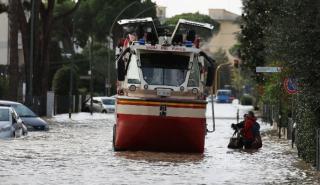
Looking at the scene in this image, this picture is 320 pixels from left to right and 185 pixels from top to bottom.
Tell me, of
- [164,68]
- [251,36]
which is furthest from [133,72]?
[251,36]

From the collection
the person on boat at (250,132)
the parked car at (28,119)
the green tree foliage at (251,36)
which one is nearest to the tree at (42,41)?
the green tree foliage at (251,36)

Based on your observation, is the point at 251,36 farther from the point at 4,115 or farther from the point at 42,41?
the point at 4,115

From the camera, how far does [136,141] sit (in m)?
28.3

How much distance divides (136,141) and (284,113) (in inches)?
672

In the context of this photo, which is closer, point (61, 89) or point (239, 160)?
point (239, 160)

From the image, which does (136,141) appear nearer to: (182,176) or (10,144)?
(10,144)

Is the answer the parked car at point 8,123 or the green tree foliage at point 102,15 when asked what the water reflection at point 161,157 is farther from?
the green tree foliage at point 102,15

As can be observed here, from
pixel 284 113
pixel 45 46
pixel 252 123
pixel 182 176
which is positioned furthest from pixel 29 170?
pixel 45 46

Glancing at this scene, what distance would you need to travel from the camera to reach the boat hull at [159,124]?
27.6 metres

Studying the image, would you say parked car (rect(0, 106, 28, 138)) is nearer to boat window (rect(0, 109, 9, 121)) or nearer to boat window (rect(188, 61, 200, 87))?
boat window (rect(0, 109, 9, 121))

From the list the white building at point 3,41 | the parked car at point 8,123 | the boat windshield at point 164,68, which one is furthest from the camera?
the white building at point 3,41

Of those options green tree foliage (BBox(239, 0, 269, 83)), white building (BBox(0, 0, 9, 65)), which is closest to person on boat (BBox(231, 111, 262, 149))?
green tree foliage (BBox(239, 0, 269, 83))

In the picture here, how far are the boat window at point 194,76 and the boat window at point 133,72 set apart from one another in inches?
58.8

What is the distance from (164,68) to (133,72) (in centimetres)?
90
